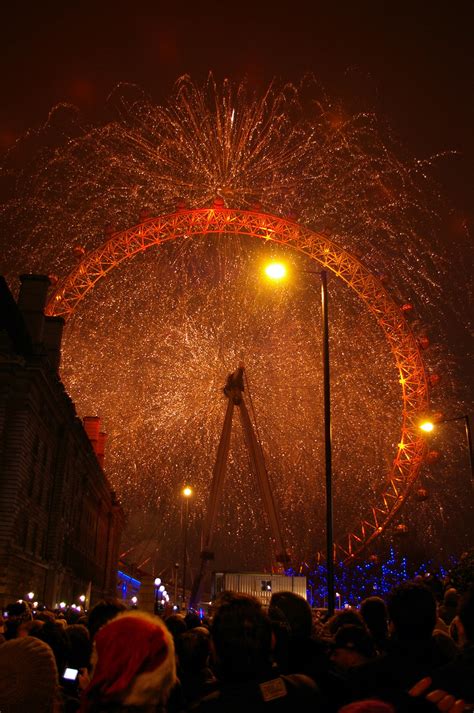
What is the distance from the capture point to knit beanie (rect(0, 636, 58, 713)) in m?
3.68

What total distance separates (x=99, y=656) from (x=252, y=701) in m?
0.79

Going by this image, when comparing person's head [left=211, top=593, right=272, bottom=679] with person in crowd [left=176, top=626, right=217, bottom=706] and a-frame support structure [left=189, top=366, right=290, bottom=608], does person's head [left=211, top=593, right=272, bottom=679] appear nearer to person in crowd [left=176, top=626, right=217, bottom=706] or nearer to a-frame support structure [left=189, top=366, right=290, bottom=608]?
person in crowd [left=176, top=626, right=217, bottom=706]

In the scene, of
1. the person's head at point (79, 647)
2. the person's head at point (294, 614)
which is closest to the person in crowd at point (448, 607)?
the person's head at point (79, 647)

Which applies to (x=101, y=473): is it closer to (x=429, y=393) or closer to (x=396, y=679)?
(x=429, y=393)

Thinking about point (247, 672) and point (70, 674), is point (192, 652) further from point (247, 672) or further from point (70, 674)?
point (247, 672)

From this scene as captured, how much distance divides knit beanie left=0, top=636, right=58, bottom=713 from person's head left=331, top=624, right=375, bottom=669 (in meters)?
2.83

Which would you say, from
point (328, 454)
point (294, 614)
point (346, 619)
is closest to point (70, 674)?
point (294, 614)

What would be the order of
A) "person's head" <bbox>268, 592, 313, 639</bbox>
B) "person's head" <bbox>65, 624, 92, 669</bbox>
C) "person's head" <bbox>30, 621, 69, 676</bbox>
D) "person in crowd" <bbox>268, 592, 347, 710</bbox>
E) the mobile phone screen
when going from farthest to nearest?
"person's head" <bbox>65, 624, 92, 669</bbox>, "person's head" <bbox>30, 621, 69, 676</bbox>, the mobile phone screen, "person's head" <bbox>268, 592, 313, 639</bbox>, "person in crowd" <bbox>268, 592, 347, 710</bbox>

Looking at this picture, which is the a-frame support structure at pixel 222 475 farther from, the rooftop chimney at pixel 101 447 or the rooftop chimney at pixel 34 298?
the rooftop chimney at pixel 101 447

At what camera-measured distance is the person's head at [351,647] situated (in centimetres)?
599

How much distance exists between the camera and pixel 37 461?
3938 centimetres

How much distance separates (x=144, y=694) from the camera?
11.8 ft

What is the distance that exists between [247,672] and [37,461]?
37.2 meters

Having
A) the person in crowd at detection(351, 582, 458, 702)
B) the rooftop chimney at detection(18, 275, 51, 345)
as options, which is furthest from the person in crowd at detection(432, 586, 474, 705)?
the rooftop chimney at detection(18, 275, 51, 345)
